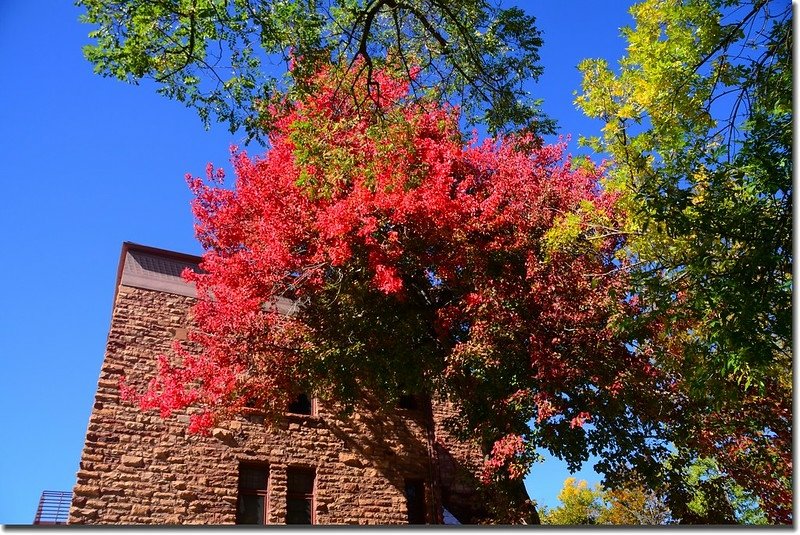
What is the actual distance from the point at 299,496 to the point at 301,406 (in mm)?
1791

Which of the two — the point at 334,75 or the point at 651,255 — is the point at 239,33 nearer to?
the point at 334,75

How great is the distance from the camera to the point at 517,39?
751 cm

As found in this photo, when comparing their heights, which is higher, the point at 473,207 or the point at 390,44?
the point at 390,44

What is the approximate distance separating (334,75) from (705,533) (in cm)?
625

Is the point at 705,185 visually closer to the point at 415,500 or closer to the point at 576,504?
the point at 415,500

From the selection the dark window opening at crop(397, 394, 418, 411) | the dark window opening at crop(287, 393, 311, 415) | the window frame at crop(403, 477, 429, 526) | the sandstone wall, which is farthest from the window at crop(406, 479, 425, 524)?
the dark window opening at crop(287, 393, 311, 415)

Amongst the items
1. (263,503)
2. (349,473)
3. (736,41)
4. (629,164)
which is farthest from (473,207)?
(263,503)

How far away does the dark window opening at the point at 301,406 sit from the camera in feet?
40.3

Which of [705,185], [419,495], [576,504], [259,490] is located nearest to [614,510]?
[576,504]

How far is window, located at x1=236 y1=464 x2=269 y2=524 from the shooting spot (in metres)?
10.9

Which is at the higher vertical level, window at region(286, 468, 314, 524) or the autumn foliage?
the autumn foliage

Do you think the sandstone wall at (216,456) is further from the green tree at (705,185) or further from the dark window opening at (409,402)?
the green tree at (705,185)

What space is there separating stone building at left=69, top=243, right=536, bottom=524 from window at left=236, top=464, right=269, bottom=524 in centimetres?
2

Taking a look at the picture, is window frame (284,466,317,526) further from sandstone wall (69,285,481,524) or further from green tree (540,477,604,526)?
green tree (540,477,604,526)
